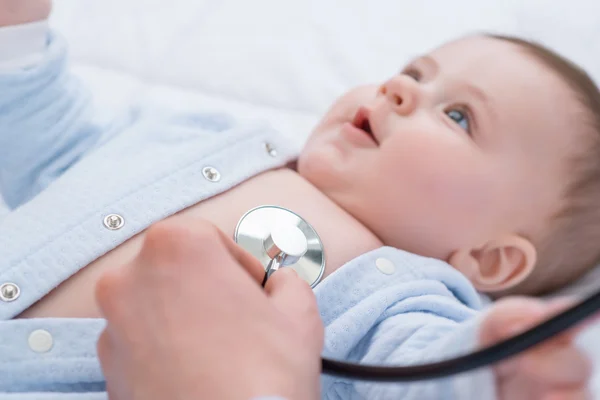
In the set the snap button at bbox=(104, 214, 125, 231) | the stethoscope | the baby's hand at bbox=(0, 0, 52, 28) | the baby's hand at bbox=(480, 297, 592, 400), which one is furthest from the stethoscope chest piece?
the baby's hand at bbox=(0, 0, 52, 28)

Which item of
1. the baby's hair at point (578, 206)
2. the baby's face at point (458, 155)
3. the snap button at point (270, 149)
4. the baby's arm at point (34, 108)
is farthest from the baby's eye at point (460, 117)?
the baby's arm at point (34, 108)

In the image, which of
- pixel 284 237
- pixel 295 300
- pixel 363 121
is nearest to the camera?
pixel 295 300

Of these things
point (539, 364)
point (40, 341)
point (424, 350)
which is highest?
point (539, 364)

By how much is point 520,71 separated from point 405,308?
0.29 metres

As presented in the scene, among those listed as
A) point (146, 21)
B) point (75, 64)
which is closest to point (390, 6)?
point (146, 21)

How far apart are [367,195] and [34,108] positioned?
1.34 feet

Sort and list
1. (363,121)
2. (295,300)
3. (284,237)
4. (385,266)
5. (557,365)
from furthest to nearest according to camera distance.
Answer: (363,121)
(385,266)
(284,237)
(295,300)
(557,365)

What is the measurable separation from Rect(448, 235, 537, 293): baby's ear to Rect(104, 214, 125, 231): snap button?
1.14 feet

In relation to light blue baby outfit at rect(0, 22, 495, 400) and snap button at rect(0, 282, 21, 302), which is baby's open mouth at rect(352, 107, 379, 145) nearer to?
light blue baby outfit at rect(0, 22, 495, 400)

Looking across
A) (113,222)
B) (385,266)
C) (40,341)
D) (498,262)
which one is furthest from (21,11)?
(498,262)

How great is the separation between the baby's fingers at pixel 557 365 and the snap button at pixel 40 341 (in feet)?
1.29

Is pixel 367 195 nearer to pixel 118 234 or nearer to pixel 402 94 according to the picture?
pixel 402 94

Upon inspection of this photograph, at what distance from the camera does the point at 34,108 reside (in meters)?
0.76

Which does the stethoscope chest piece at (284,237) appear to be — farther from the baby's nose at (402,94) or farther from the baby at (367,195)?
the baby's nose at (402,94)
